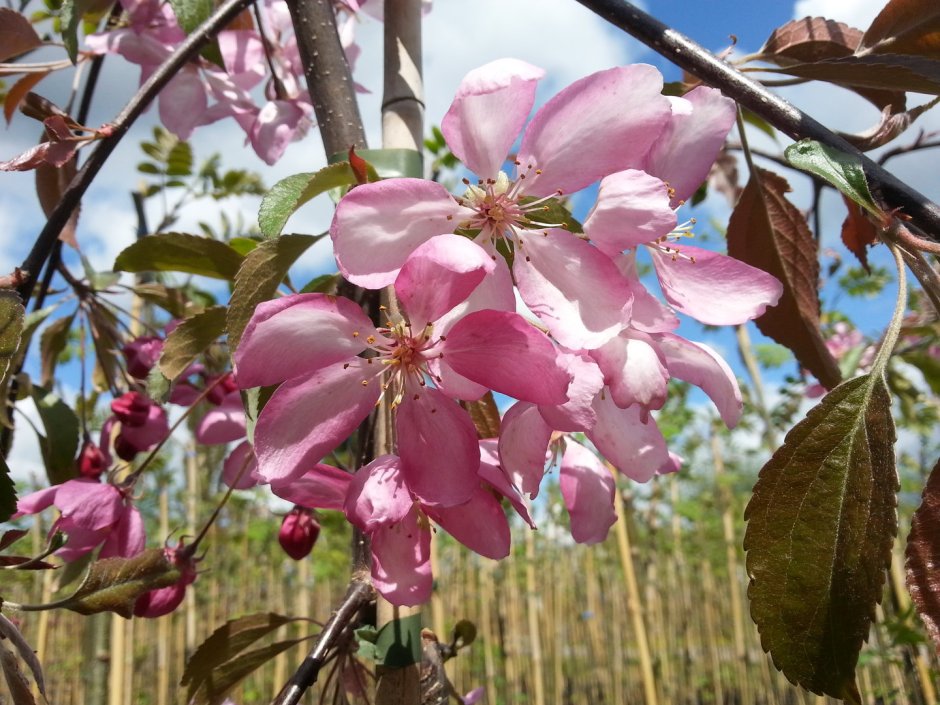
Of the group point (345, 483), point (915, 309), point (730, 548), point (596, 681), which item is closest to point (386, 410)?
point (345, 483)

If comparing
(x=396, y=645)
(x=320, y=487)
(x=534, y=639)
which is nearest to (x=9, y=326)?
(x=320, y=487)

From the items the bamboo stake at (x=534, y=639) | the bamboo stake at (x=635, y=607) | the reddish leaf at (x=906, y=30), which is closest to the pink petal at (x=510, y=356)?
the reddish leaf at (x=906, y=30)

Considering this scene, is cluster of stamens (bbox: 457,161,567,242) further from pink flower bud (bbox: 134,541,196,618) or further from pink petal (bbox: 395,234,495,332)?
pink flower bud (bbox: 134,541,196,618)

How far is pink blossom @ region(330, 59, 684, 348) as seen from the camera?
14.9 inches

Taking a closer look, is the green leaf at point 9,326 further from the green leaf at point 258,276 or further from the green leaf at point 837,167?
the green leaf at point 837,167

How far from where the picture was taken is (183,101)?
85 cm

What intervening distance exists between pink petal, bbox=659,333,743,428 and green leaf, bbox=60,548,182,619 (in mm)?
380

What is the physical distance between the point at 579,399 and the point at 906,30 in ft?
1.13

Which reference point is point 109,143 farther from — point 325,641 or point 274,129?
point 325,641

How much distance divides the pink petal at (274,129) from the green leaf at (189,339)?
320 millimetres

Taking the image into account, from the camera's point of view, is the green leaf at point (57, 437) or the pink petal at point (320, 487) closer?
the pink petal at point (320, 487)

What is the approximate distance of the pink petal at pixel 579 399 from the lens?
377mm

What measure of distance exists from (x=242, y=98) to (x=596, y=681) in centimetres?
468

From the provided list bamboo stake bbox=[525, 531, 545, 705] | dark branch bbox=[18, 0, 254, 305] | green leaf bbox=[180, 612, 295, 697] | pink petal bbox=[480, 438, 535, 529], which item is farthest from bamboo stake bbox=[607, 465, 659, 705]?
dark branch bbox=[18, 0, 254, 305]
